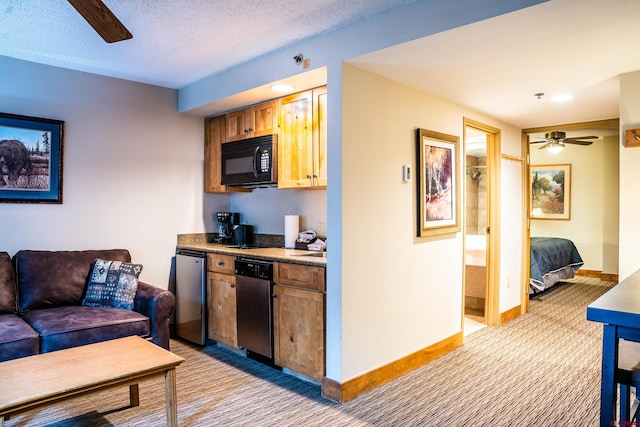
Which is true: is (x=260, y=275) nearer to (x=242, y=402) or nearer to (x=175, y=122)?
(x=242, y=402)

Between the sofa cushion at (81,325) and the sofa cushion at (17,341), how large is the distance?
5 cm

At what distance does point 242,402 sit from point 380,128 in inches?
80.2

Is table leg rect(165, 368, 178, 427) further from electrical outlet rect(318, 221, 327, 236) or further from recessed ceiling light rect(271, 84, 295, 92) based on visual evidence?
recessed ceiling light rect(271, 84, 295, 92)

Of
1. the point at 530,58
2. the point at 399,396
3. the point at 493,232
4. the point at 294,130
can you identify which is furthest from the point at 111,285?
the point at 493,232

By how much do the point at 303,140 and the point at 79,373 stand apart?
2113mm

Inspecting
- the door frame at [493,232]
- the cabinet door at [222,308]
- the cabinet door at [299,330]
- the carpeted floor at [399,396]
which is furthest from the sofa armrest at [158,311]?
the door frame at [493,232]

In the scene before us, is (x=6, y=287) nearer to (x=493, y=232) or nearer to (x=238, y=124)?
(x=238, y=124)

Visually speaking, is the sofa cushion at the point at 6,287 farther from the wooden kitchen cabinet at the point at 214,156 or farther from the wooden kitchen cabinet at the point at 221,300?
the wooden kitchen cabinet at the point at 214,156

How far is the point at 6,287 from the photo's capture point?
3.15 m

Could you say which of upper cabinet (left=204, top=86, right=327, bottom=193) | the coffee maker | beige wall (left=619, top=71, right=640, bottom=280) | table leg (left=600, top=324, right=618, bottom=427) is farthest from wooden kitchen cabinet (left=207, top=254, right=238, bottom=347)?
beige wall (left=619, top=71, right=640, bottom=280)

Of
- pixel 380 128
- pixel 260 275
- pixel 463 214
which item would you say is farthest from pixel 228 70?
pixel 463 214

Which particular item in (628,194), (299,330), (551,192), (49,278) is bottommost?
(299,330)

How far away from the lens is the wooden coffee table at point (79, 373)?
1.81 metres

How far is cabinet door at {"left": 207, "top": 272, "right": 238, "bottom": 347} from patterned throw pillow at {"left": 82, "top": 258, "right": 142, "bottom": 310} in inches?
25.3
